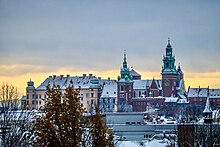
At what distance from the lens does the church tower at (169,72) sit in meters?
153

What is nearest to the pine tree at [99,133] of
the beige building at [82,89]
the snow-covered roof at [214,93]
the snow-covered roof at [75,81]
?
the snow-covered roof at [214,93]

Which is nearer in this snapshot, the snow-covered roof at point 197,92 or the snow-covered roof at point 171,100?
the snow-covered roof at point 171,100

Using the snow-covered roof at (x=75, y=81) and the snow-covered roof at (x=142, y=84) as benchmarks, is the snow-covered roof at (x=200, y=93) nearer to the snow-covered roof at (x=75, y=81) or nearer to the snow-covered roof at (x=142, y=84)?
the snow-covered roof at (x=142, y=84)

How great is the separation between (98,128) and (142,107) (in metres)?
133

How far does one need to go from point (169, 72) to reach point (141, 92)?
1258 cm

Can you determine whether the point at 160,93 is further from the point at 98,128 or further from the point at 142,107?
the point at 98,128

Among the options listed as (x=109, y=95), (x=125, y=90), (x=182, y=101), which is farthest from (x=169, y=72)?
(x=109, y=95)

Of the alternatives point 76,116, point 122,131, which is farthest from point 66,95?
point 122,131

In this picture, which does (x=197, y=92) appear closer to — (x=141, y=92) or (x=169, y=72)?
(x=169, y=72)

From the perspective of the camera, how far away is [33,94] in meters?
167

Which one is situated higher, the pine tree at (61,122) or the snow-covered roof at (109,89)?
the snow-covered roof at (109,89)

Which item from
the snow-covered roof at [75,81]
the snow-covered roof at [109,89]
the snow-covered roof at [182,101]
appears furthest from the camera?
the snow-covered roof at [75,81]

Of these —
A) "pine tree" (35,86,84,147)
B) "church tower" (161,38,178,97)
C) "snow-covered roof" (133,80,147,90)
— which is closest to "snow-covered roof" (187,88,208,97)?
"church tower" (161,38,178,97)

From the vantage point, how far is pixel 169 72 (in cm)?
15300
